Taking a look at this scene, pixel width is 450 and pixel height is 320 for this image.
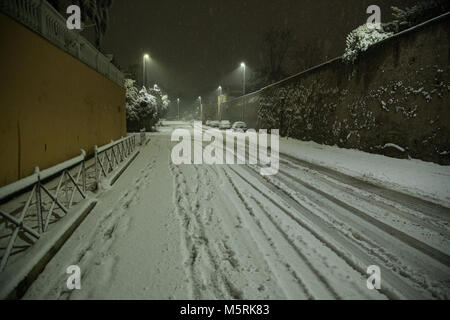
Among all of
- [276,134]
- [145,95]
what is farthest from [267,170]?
[145,95]

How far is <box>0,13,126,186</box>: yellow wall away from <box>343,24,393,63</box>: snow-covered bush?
1350 cm

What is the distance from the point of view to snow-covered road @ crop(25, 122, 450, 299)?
119 inches

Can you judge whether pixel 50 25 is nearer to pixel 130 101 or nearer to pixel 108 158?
pixel 108 158

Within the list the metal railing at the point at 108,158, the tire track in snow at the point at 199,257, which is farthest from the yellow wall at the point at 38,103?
the tire track in snow at the point at 199,257

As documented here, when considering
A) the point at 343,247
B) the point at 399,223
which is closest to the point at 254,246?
the point at 343,247

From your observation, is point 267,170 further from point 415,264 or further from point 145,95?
point 145,95

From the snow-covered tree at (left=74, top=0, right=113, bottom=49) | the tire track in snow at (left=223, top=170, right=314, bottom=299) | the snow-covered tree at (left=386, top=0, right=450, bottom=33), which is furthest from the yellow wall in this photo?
the snow-covered tree at (left=386, top=0, right=450, bottom=33)

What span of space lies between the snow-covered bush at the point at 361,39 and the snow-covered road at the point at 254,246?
9.93m

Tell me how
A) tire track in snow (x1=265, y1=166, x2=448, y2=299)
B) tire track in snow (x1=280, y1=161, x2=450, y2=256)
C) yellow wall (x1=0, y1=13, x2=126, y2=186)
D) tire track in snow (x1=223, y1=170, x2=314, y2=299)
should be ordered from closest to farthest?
tire track in snow (x1=223, y1=170, x2=314, y2=299), tire track in snow (x1=265, y1=166, x2=448, y2=299), tire track in snow (x1=280, y1=161, x2=450, y2=256), yellow wall (x1=0, y1=13, x2=126, y2=186)

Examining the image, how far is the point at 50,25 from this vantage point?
26.1ft

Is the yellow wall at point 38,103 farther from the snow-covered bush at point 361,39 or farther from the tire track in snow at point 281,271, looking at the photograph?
the snow-covered bush at point 361,39

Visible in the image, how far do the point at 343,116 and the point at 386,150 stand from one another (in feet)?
13.1

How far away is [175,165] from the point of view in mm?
10539

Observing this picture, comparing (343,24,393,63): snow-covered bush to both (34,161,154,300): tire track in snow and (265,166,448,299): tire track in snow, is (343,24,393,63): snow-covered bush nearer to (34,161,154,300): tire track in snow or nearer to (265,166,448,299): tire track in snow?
(265,166,448,299): tire track in snow
